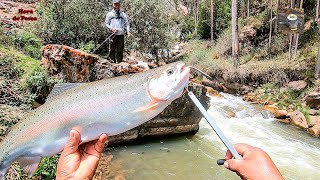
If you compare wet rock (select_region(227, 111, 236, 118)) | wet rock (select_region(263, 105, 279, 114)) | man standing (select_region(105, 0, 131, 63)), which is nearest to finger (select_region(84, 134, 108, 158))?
man standing (select_region(105, 0, 131, 63))

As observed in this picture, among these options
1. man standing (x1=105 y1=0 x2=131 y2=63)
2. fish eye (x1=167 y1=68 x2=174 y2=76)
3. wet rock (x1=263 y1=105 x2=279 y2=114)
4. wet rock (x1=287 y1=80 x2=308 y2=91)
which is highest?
fish eye (x1=167 y1=68 x2=174 y2=76)

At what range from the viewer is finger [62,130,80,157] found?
5.29 ft

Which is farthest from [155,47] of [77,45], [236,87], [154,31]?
[77,45]

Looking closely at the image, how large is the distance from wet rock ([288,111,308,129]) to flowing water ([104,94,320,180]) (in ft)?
1.24

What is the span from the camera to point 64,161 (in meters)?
1.77

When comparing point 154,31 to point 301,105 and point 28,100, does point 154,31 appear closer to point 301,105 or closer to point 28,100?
point 301,105

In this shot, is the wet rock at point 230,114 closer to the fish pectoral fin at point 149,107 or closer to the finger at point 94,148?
the finger at point 94,148

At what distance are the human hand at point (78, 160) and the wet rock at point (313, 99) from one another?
45.9ft

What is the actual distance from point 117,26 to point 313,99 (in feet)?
31.5

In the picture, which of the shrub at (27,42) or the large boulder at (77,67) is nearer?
the large boulder at (77,67)

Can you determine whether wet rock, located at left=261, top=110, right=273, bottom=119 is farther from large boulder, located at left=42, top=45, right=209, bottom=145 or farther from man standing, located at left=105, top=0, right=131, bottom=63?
man standing, located at left=105, top=0, right=131, bottom=63

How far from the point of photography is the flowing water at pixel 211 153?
24.6 feet

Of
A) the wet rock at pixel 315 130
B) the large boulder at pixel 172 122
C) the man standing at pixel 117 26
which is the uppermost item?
the man standing at pixel 117 26

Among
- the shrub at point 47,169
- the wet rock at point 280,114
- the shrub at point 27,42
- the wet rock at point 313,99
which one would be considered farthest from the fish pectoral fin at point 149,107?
the wet rock at point 313,99
